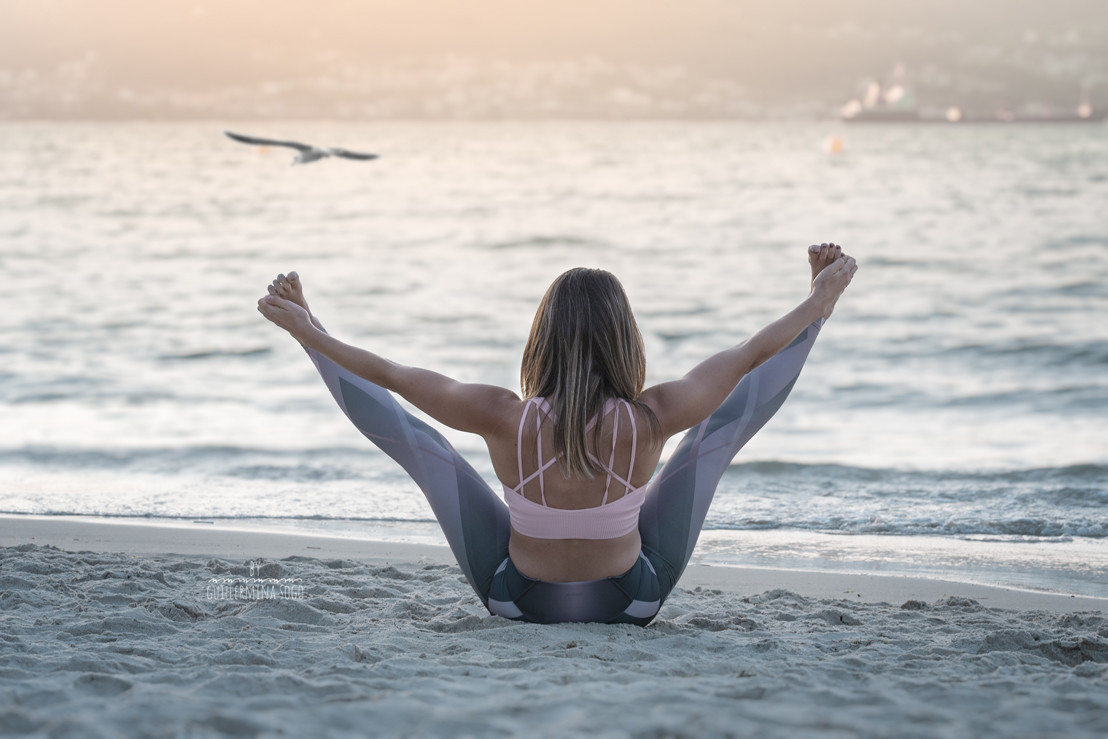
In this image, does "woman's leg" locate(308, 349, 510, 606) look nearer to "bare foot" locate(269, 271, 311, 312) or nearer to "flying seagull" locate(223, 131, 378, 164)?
"bare foot" locate(269, 271, 311, 312)

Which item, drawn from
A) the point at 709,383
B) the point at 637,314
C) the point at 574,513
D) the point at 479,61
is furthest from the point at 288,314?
the point at 479,61

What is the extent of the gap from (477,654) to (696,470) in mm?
843

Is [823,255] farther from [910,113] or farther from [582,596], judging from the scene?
[910,113]

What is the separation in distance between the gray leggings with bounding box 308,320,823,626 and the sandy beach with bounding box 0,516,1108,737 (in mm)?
87

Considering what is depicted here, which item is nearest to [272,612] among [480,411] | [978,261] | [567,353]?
[480,411]

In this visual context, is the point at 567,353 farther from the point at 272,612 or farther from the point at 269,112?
the point at 269,112

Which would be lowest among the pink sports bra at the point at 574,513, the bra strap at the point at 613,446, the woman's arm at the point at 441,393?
the pink sports bra at the point at 574,513

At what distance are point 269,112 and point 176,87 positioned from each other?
5.77 metres

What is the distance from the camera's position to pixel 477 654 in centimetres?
281

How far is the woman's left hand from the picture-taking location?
9.58 ft

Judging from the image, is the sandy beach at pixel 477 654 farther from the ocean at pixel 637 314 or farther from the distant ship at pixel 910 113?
the distant ship at pixel 910 113

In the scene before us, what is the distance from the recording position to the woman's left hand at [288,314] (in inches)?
115

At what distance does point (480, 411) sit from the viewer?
2750 millimetres

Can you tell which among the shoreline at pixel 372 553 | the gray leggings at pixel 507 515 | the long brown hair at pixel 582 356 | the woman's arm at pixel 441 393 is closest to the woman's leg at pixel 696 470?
the gray leggings at pixel 507 515
